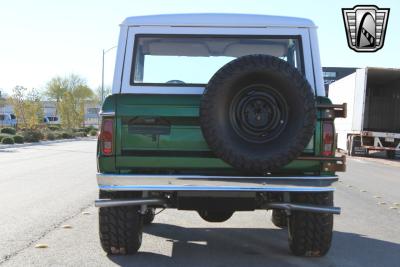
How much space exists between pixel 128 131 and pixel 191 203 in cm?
86

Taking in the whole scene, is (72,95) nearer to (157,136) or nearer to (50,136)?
(50,136)

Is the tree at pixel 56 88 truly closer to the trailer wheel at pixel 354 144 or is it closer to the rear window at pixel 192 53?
the trailer wheel at pixel 354 144

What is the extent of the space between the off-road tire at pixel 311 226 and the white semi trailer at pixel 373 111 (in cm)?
1838

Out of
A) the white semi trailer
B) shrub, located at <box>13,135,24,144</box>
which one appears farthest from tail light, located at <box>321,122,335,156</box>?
shrub, located at <box>13,135,24,144</box>

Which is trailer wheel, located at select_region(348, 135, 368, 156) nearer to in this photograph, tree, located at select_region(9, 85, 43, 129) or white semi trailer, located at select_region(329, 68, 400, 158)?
white semi trailer, located at select_region(329, 68, 400, 158)

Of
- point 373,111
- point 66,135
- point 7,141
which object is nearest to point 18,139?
point 7,141

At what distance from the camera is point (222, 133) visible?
464 cm

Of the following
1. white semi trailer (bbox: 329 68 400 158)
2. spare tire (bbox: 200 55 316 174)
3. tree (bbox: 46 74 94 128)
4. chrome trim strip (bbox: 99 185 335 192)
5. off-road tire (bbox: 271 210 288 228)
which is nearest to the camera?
spare tire (bbox: 200 55 316 174)

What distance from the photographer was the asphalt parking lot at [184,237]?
532cm

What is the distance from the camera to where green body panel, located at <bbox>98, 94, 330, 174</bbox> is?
16.2 feet

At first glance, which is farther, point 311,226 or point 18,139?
point 18,139

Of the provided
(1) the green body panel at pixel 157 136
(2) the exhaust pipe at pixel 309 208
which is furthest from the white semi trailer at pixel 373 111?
(1) the green body panel at pixel 157 136

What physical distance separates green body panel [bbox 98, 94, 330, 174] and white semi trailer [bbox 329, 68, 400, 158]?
62.1 ft

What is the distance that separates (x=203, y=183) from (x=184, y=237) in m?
1.90
